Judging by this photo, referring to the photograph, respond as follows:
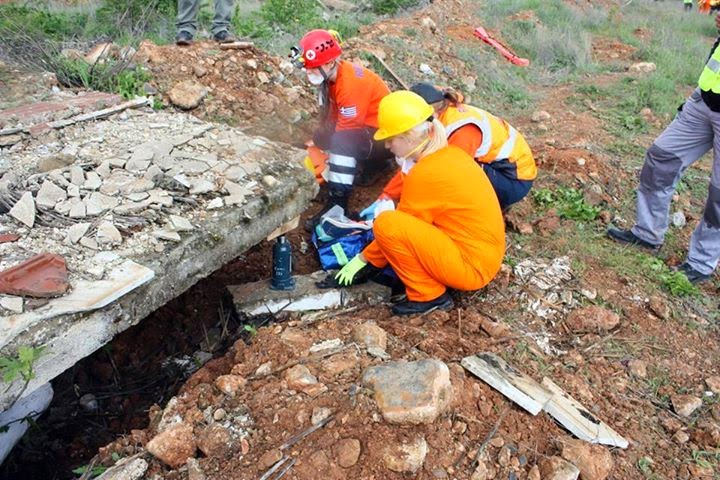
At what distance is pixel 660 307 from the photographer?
134 inches

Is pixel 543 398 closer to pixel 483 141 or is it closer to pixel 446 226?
pixel 446 226

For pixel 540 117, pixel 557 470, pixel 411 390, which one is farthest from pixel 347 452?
pixel 540 117

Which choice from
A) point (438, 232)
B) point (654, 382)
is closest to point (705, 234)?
point (654, 382)

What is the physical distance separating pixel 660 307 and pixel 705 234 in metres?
0.70

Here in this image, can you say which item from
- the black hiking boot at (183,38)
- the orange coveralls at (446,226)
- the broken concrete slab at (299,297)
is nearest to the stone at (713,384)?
the orange coveralls at (446,226)

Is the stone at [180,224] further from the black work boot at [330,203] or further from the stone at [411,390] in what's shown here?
A: the black work boot at [330,203]

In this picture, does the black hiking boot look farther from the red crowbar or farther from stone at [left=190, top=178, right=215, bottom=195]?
the red crowbar

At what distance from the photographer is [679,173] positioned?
12.8 ft

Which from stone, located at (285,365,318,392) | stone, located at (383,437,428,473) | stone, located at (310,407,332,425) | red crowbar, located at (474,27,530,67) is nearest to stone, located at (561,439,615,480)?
stone, located at (383,437,428,473)

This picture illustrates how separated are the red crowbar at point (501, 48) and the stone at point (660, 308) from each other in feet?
18.5

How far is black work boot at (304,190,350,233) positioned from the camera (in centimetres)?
423

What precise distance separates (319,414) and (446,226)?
1304 millimetres

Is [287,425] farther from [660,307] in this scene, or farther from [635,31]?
[635,31]

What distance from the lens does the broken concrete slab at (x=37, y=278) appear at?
2.27 m
